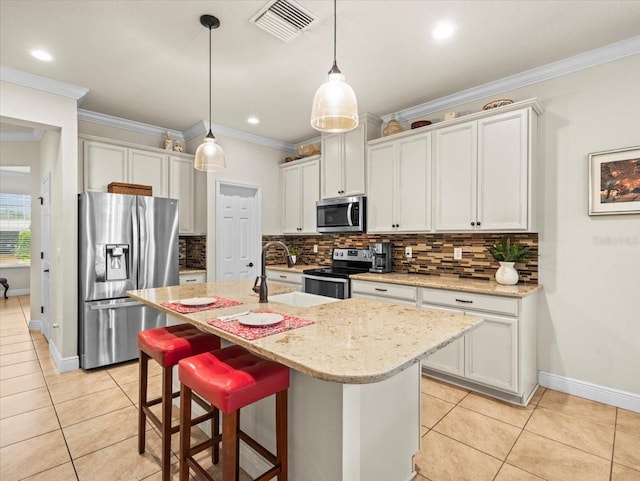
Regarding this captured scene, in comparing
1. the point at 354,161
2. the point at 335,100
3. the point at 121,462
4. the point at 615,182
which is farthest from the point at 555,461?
the point at 354,161

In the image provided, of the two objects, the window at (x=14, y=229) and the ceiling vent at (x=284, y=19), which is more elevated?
the ceiling vent at (x=284, y=19)

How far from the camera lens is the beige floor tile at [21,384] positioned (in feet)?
9.44

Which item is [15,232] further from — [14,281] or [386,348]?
[386,348]

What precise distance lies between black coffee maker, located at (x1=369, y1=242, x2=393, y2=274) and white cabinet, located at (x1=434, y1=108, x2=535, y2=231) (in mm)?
709

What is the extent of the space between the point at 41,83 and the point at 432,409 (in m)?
4.32

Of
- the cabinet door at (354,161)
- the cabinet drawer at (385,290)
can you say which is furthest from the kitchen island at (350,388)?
the cabinet door at (354,161)

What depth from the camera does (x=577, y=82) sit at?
2771mm

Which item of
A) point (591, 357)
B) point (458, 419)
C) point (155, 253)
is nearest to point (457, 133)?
point (591, 357)

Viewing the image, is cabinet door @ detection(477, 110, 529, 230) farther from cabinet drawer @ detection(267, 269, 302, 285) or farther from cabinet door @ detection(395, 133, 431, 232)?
cabinet drawer @ detection(267, 269, 302, 285)

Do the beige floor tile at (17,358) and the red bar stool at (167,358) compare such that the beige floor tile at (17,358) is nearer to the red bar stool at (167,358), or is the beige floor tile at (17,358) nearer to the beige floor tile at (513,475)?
the red bar stool at (167,358)

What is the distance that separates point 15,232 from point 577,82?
10377mm

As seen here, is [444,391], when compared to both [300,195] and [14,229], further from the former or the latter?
[14,229]

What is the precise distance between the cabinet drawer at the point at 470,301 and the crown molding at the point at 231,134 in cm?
318

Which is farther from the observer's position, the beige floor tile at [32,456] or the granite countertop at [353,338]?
the beige floor tile at [32,456]
